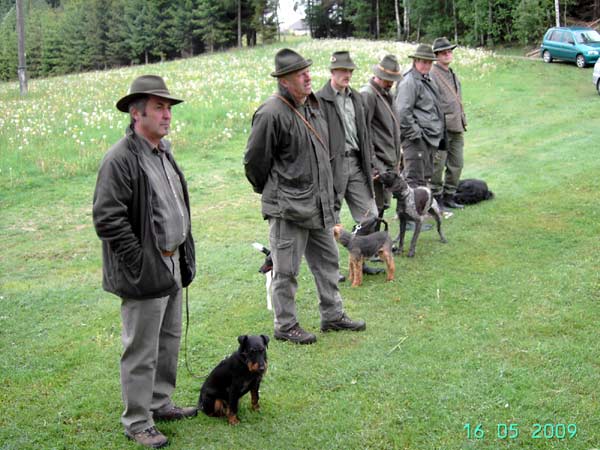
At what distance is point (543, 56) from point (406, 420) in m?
30.4

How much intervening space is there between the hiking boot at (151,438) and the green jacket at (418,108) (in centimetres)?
607

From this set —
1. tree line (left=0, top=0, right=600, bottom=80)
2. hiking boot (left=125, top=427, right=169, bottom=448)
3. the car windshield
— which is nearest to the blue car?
the car windshield

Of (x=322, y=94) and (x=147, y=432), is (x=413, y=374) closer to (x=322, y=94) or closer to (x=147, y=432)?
(x=147, y=432)

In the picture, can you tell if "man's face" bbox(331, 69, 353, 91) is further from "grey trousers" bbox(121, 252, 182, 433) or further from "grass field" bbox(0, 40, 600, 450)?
"grey trousers" bbox(121, 252, 182, 433)

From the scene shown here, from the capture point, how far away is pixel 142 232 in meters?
4.21

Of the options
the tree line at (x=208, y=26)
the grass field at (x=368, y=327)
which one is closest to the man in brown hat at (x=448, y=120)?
the grass field at (x=368, y=327)

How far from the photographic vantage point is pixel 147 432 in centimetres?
446

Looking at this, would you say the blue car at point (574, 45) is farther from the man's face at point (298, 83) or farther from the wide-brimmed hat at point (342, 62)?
the man's face at point (298, 83)

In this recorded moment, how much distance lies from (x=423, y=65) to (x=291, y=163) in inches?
168

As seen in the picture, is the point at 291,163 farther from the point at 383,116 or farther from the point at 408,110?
the point at 408,110

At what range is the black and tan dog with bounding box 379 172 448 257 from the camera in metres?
8.51

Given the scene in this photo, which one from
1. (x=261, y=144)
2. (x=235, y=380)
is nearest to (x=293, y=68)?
(x=261, y=144)

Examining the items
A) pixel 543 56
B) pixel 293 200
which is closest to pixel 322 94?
pixel 293 200
